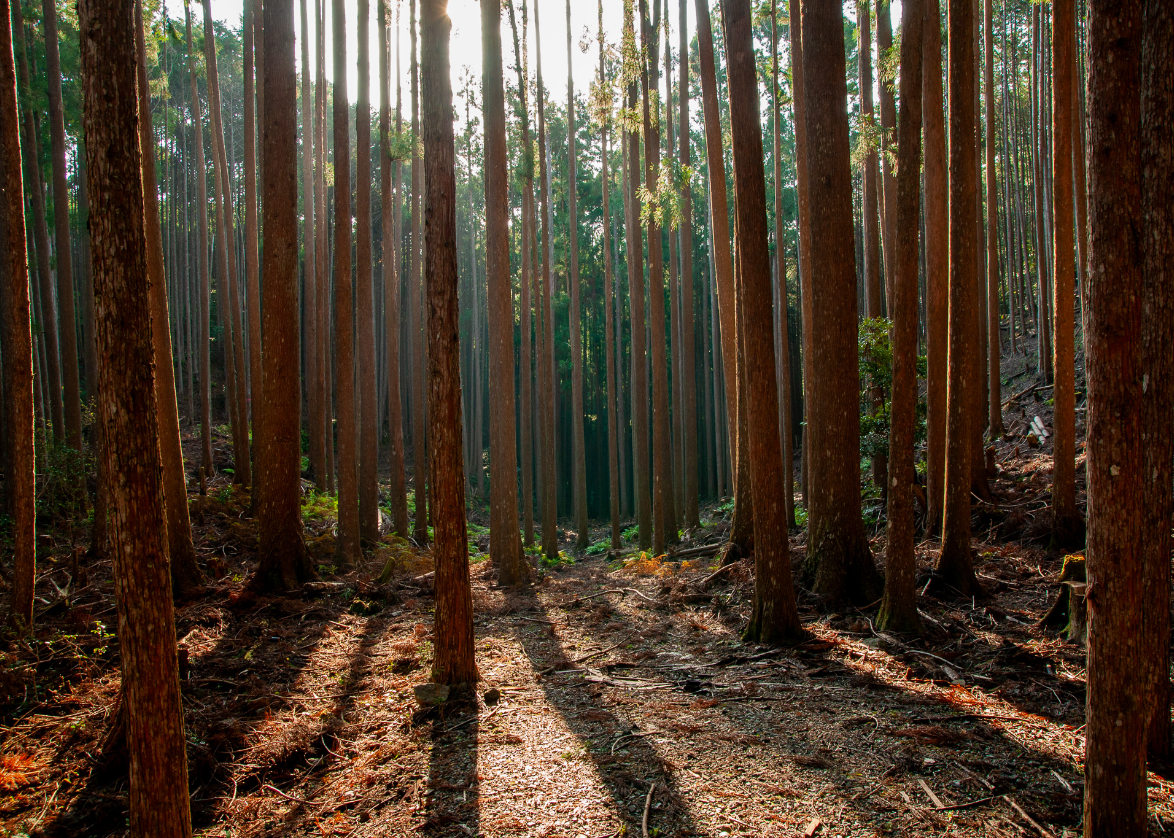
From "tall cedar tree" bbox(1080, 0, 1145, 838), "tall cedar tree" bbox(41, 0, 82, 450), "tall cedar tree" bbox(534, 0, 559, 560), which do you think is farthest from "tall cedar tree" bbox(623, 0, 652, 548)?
"tall cedar tree" bbox(1080, 0, 1145, 838)

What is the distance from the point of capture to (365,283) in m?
9.99

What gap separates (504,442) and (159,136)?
65.5 ft

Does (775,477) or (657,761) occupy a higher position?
(775,477)

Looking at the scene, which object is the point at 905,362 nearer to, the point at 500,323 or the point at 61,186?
the point at 500,323

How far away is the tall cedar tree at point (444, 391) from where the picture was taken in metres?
4.74

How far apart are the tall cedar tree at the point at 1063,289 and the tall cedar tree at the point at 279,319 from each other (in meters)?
7.89

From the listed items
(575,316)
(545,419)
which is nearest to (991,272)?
(575,316)

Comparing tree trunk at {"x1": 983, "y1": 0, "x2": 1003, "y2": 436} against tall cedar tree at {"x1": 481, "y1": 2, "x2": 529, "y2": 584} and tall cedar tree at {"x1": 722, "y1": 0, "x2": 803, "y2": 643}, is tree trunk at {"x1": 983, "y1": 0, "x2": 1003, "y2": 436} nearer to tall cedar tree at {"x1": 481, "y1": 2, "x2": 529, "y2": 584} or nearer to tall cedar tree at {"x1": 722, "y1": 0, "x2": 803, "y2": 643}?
tall cedar tree at {"x1": 722, "y1": 0, "x2": 803, "y2": 643}

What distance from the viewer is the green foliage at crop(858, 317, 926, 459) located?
Answer: 9180 mm

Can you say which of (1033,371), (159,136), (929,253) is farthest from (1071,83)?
(159,136)

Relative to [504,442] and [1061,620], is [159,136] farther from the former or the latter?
[1061,620]

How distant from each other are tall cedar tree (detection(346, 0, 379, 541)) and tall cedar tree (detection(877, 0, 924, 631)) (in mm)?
6848

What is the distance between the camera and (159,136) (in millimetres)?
21672

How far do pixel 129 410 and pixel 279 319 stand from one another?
5.64 metres
